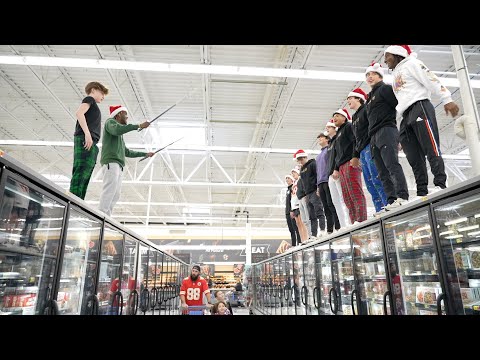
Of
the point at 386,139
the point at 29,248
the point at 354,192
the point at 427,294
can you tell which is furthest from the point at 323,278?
the point at 29,248

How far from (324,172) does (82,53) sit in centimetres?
555

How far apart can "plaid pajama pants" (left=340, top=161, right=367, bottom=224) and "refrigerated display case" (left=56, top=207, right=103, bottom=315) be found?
311 cm

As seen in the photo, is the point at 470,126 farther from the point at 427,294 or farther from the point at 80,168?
the point at 80,168

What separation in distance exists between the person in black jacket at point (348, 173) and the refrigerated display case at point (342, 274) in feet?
1.30

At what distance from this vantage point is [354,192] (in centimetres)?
454

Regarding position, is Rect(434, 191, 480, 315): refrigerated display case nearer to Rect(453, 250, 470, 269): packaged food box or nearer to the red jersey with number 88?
Rect(453, 250, 470, 269): packaged food box

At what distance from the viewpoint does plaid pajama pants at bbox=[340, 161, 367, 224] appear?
4.42 meters

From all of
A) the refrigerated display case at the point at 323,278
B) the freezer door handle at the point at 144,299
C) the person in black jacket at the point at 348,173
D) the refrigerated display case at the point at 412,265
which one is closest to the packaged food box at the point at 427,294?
the refrigerated display case at the point at 412,265

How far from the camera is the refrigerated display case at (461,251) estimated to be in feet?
7.78

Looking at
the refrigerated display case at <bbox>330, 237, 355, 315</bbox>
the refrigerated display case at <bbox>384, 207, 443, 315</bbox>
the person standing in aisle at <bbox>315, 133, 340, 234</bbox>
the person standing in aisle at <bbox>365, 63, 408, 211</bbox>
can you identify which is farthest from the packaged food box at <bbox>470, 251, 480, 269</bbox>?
the person standing in aisle at <bbox>315, 133, 340, 234</bbox>

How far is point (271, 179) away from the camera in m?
15.2

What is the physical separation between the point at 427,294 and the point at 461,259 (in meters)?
0.64

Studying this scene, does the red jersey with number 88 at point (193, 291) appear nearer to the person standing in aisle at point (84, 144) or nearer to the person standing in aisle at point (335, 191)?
the person standing in aisle at point (335, 191)
